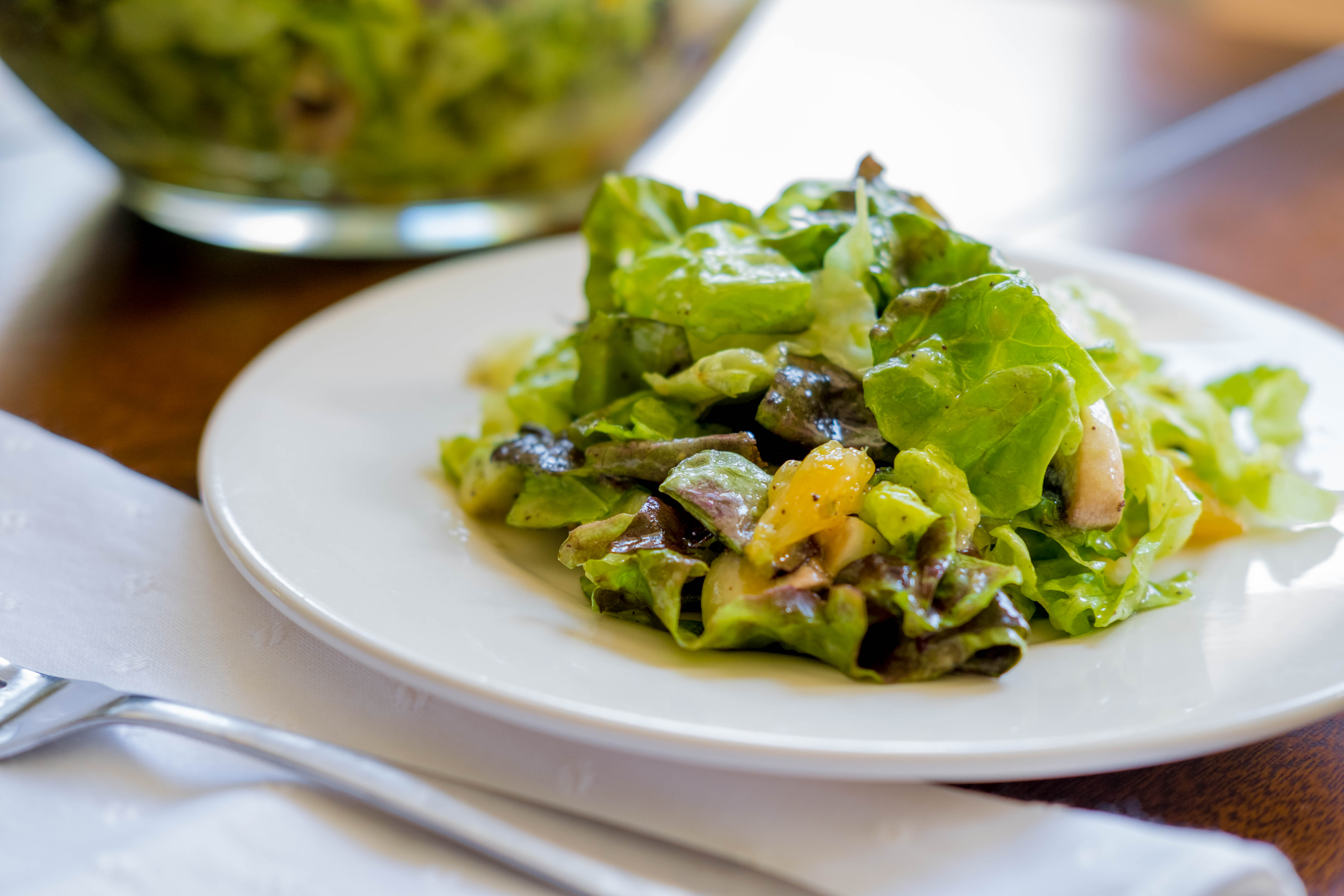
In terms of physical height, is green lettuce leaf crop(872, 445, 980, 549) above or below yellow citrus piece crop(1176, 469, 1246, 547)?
above

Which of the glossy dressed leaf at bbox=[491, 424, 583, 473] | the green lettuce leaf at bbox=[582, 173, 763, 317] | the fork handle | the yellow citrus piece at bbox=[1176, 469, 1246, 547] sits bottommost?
the yellow citrus piece at bbox=[1176, 469, 1246, 547]

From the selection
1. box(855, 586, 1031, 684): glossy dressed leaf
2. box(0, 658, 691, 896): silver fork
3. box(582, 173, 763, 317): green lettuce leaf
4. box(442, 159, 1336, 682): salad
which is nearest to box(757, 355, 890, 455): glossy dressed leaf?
box(442, 159, 1336, 682): salad

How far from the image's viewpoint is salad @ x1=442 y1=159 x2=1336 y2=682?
101 cm

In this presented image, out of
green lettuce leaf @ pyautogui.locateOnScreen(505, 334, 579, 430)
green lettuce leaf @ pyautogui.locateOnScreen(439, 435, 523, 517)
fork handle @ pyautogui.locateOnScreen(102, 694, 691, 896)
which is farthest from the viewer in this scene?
green lettuce leaf @ pyautogui.locateOnScreen(505, 334, 579, 430)

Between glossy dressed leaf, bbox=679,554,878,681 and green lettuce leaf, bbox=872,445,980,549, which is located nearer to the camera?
glossy dressed leaf, bbox=679,554,878,681

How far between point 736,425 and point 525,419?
31cm

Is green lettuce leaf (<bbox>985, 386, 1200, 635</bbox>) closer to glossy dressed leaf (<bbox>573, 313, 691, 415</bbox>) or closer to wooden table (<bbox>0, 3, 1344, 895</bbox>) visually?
wooden table (<bbox>0, 3, 1344, 895</bbox>)

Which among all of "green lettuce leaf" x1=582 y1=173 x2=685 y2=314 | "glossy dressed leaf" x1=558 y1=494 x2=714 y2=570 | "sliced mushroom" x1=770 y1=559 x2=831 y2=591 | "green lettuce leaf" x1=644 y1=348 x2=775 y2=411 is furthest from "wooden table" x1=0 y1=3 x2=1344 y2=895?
"green lettuce leaf" x1=582 y1=173 x2=685 y2=314

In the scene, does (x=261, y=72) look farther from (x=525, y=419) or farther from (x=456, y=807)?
(x=456, y=807)

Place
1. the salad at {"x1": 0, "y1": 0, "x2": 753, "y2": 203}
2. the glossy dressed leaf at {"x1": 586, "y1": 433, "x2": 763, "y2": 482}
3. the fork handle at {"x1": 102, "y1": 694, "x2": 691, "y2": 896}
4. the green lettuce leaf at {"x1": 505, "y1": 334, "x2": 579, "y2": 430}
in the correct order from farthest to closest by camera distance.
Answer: the salad at {"x1": 0, "y1": 0, "x2": 753, "y2": 203}, the green lettuce leaf at {"x1": 505, "y1": 334, "x2": 579, "y2": 430}, the glossy dressed leaf at {"x1": 586, "y1": 433, "x2": 763, "y2": 482}, the fork handle at {"x1": 102, "y1": 694, "x2": 691, "y2": 896}

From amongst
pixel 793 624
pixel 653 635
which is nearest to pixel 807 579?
pixel 793 624

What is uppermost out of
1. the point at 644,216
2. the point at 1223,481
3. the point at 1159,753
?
the point at 644,216

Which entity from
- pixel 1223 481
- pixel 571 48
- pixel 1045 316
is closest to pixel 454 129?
pixel 571 48

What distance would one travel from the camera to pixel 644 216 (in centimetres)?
146
